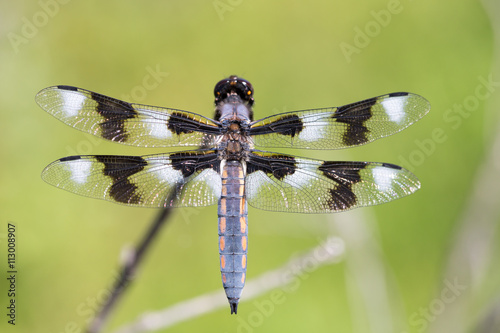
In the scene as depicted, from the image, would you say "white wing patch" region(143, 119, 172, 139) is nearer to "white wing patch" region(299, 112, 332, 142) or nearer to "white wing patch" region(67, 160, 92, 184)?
"white wing patch" region(67, 160, 92, 184)

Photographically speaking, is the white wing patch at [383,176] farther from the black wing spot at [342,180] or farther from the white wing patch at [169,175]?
the white wing patch at [169,175]

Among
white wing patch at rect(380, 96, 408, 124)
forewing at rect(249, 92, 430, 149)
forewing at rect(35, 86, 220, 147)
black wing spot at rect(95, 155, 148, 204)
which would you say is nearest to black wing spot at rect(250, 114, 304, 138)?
forewing at rect(249, 92, 430, 149)

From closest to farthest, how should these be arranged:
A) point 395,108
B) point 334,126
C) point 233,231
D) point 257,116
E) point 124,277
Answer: point 124,277 < point 233,231 < point 395,108 < point 334,126 < point 257,116

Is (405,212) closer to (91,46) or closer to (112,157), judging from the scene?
(112,157)

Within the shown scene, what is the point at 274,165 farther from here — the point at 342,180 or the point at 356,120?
the point at 356,120

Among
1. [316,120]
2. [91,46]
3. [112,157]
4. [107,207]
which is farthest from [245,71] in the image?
[112,157]

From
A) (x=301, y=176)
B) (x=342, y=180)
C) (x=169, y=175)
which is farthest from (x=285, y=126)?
(x=169, y=175)
